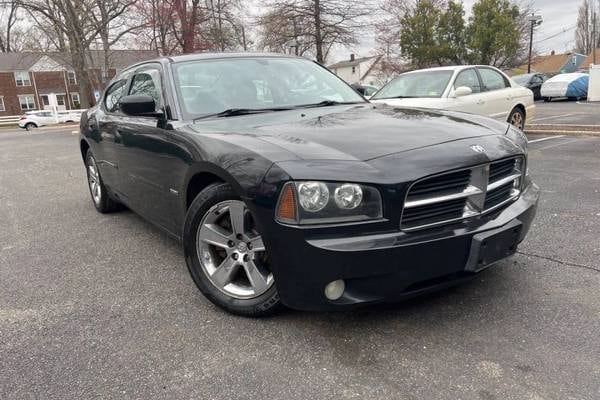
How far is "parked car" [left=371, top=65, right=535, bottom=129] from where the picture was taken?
25.8ft

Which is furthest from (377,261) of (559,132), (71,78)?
(71,78)

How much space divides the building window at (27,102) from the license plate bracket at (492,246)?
6300cm

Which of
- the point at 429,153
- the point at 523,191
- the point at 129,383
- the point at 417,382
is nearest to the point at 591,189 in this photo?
the point at 523,191

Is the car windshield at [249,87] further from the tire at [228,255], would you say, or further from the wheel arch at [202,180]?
the tire at [228,255]

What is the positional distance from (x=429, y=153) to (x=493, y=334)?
1.01 m

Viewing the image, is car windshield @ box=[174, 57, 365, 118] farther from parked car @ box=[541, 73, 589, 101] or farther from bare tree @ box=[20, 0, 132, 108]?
bare tree @ box=[20, 0, 132, 108]

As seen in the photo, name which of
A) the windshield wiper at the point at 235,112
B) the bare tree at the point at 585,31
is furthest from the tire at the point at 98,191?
the bare tree at the point at 585,31

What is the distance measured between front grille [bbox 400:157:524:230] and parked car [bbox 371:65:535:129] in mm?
5160

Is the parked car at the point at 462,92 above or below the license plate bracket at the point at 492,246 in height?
above

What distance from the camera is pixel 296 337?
2.61 m

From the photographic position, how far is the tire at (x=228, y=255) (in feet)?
8.84

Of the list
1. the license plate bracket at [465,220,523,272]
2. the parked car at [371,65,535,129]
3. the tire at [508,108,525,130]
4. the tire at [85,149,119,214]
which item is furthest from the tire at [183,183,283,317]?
the tire at [508,108,525,130]

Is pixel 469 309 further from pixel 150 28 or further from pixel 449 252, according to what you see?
pixel 150 28

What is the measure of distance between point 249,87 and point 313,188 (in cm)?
161
